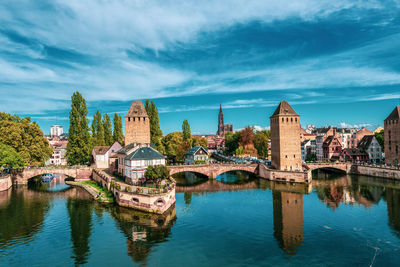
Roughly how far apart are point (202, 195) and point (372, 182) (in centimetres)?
3609

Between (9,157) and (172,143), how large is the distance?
157 feet

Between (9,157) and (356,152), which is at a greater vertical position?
(9,157)

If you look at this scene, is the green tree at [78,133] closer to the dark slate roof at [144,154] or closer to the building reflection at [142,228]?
the dark slate roof at [144,154]

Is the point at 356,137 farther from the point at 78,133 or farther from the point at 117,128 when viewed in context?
the point at 78,133

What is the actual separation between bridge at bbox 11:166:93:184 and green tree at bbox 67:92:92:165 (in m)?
2.80

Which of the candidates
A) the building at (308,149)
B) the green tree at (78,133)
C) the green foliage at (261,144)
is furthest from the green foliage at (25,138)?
the building at (308,149)

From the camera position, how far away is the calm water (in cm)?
2423

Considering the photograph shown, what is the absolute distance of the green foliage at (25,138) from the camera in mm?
57625

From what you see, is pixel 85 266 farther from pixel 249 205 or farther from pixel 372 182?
pixel 372 182

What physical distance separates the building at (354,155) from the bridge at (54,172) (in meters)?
69.6

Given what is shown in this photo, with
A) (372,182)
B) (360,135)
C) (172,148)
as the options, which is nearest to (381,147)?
(360,135)

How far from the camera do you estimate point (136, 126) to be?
6512cm

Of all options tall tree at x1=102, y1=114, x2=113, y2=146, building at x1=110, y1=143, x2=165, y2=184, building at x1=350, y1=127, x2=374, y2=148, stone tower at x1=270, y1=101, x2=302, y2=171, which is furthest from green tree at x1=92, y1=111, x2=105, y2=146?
building at x1=350, y1=127, x2=374, y2=148

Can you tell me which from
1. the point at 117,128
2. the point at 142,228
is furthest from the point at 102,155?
the point at 142,228
